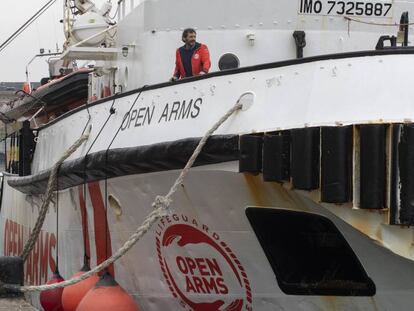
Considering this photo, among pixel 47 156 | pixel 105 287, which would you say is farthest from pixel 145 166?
pixel 47 156

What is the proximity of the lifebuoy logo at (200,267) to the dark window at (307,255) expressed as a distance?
1.02 ft

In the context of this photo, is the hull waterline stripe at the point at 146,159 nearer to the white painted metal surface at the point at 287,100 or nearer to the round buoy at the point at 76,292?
the white painted metal surface at the point at 287,100

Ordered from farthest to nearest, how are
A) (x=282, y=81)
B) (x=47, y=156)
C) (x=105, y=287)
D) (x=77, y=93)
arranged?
(x=77, y=93), (x=47, y=156), (x=105, y=287), (x=282, y=81)

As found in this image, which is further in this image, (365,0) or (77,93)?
(77,93)

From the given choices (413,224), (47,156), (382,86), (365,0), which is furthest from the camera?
(47,156)

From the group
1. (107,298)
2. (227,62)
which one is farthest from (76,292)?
(227,62)

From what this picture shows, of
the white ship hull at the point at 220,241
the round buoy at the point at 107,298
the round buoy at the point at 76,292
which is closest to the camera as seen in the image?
the white ship hull at the point at 220,241

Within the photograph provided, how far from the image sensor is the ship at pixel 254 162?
5.24 meters

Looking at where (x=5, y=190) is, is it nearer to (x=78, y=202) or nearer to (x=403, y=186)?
(x=78, y=202)

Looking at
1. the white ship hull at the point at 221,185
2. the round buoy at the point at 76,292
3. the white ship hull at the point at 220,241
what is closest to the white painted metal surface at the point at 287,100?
the white ship hull at the point at 221,185

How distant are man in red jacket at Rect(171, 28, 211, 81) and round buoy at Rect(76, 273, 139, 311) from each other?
6.12 ft

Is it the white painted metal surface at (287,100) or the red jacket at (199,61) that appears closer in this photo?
the white painted metal surface at (287,100)

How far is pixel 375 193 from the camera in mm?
5059

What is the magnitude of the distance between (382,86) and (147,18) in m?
3.35
